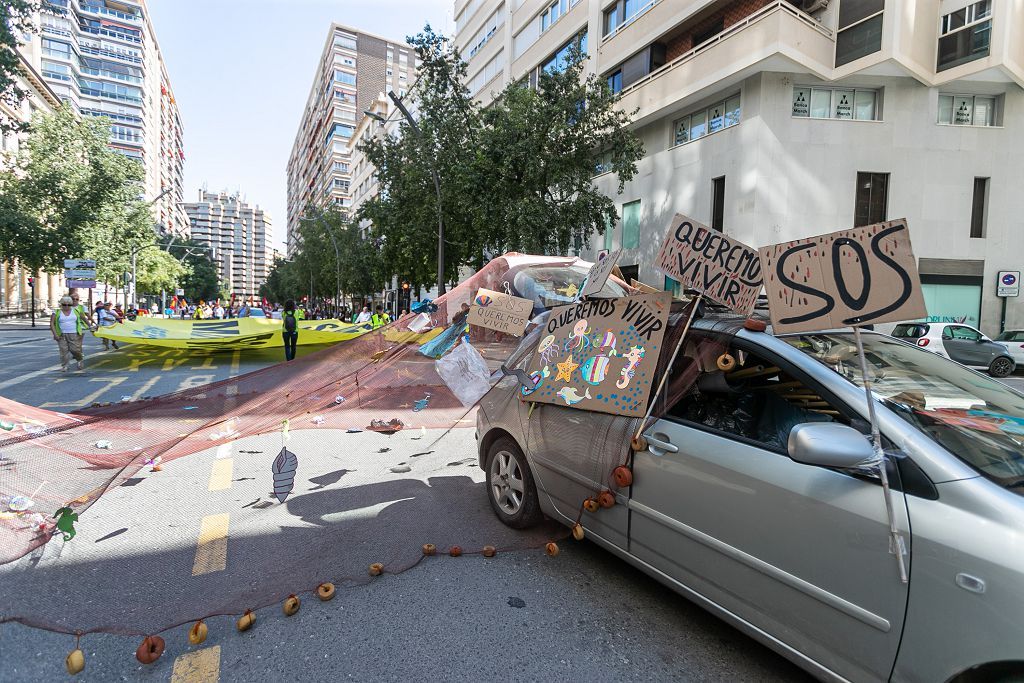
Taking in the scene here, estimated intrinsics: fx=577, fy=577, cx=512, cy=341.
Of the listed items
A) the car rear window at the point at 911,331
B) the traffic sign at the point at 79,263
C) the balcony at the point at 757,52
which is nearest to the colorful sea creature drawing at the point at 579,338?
the car rear window at the point at 911,331

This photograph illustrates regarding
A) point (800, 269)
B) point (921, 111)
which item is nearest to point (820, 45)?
point (921, 111)

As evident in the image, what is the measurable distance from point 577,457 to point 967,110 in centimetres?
2359

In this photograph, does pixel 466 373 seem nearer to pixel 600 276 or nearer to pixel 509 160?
pixel 600 276

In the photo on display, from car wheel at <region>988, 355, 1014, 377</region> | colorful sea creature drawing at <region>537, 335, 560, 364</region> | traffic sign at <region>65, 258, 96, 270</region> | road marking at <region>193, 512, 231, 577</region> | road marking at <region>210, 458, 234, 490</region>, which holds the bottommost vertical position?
road marking at <region>210, 458, 234, 490</region>

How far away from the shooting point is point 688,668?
8.27ft

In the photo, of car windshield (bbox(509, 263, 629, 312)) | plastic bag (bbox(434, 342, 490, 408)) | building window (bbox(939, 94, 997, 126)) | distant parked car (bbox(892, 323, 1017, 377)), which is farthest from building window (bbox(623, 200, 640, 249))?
plastic bag (bbox(434, 342, 490, 408))

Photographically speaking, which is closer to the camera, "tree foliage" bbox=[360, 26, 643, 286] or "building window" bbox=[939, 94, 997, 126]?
"tree foliage" bbox=[360, 26, 643, 286]

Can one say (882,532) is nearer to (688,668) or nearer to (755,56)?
(688,668)

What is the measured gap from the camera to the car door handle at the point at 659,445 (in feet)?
8.88

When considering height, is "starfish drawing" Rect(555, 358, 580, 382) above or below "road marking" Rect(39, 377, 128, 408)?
above

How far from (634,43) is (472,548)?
77.6 feet

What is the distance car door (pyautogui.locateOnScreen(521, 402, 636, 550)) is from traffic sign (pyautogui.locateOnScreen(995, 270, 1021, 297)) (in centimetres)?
2279

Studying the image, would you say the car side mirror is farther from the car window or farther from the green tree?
the green tree

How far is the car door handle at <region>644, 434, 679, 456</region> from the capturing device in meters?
2.71
